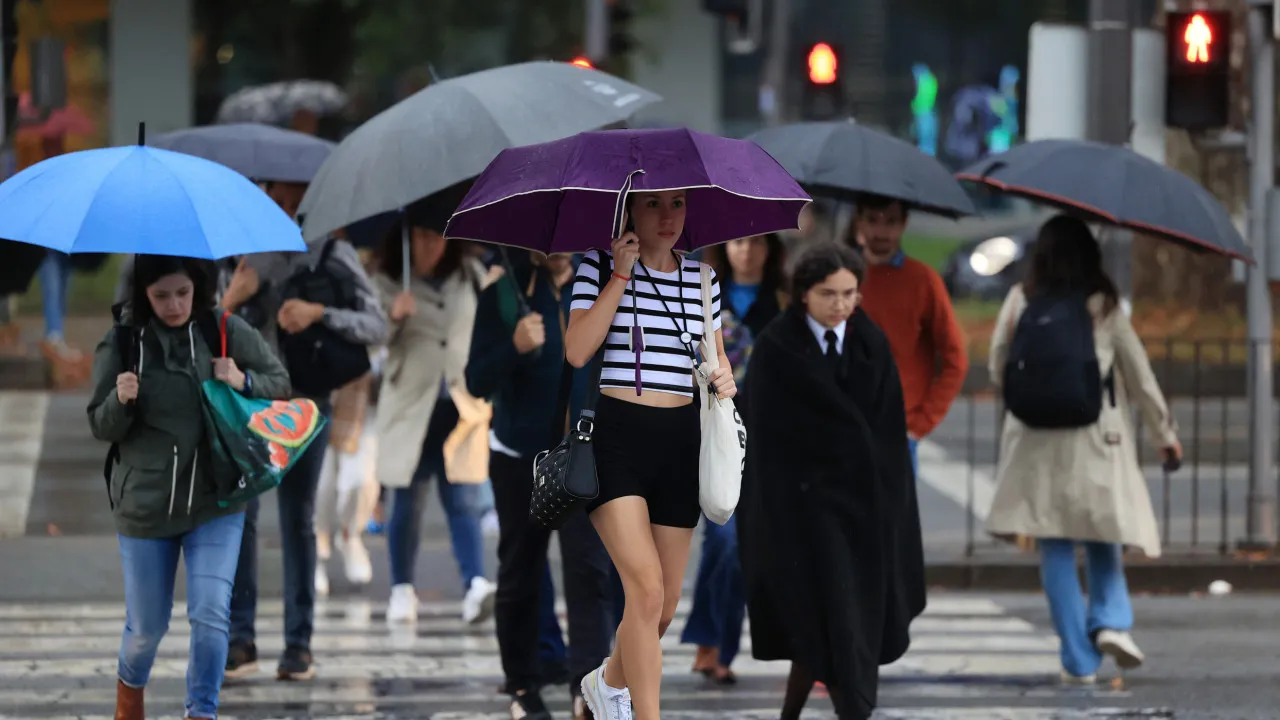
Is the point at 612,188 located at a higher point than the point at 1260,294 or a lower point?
higher

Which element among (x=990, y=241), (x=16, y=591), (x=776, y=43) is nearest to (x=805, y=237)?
(x=776, y=43)

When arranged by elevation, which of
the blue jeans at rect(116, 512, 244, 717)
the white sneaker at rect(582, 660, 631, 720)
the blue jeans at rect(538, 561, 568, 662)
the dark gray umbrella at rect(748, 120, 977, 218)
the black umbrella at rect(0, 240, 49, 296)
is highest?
the dark gray umbrella at rect(748, 120, 977, 218)

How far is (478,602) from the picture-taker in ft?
30.6

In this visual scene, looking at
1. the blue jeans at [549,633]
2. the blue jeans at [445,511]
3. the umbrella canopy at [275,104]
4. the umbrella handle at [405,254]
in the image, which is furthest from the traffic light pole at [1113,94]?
the umbrella canopy at [275,104]

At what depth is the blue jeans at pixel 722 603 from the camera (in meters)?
8.09

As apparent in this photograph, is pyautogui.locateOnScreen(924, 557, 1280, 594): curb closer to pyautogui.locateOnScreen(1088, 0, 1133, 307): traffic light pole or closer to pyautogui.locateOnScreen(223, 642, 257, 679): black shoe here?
pyautogui.locateOnScreen(1088, 0, 1133, 307): traffic light pole

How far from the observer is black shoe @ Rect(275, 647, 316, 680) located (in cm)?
801

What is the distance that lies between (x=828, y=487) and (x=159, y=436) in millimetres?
2171

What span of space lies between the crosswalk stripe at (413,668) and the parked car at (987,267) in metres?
18.5

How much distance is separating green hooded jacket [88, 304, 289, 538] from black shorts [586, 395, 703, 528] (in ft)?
4.15

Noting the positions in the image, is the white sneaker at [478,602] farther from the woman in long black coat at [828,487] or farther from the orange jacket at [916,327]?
the woman in long black coat at [828,487]

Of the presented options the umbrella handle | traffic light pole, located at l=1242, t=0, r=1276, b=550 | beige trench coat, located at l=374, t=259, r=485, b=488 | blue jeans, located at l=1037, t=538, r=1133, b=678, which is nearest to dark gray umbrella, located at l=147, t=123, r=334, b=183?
the umbrella handle

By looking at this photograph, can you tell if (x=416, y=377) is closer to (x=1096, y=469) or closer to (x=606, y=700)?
(x=1096, y=469)

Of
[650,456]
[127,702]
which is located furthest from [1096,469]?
[127,702]
